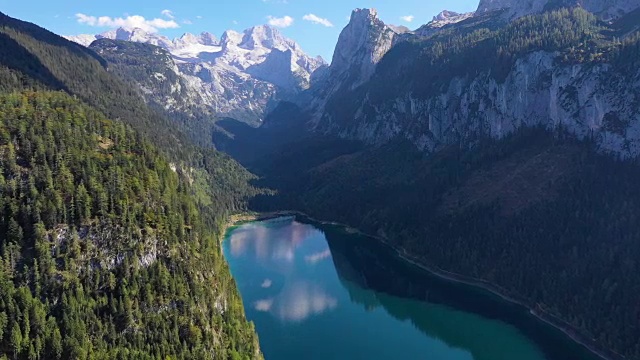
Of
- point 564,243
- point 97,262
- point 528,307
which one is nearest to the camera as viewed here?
point 97,262

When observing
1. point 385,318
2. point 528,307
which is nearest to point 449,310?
point 385,318

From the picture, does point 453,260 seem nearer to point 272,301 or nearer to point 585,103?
point 272,301

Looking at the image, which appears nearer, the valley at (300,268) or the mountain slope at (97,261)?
the mountain slope at (97,261)

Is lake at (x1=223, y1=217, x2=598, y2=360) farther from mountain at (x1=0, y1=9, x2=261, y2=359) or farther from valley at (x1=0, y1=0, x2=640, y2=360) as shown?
mountain at (x1=0, y1=9, x2=261, y2=359)

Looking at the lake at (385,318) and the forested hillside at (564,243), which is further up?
the forested hillside at (564,243)

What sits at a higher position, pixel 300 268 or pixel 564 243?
pixel 564 243

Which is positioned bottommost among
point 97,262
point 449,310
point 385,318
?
A: point 385,318

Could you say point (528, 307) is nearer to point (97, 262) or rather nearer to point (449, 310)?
point (449, 310)

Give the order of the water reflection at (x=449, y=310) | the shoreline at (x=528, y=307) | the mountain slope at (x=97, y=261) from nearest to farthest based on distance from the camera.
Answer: the mountain slope at (x=97, y=261) → the shoreline at (x=528, y=307) → the water reflection at (x=449, y=310)

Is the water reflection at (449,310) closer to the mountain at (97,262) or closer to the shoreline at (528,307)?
the shoreline at (528,307)

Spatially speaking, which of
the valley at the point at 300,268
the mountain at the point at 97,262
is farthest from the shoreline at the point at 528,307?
the mountain at the point at 97,262
